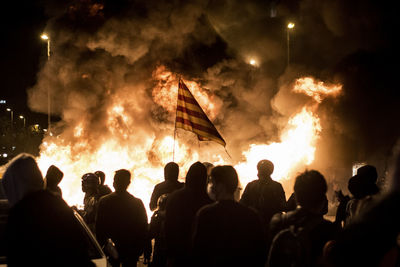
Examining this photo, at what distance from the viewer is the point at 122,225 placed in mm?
5402

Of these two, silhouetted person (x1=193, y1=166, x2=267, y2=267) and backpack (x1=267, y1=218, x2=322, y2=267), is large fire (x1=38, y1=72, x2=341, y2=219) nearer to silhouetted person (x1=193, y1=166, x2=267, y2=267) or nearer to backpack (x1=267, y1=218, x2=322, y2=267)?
silhouetted person (x1=193, y1=166, x2=267, y2=267)

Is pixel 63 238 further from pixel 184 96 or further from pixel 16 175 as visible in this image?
pixel 184 96

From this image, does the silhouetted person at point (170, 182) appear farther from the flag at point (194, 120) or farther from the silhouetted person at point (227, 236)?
the silhouetted person at point (227, 236)

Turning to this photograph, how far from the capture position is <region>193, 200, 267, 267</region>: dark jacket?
135 inches

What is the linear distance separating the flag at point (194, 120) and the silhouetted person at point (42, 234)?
502 centimetres

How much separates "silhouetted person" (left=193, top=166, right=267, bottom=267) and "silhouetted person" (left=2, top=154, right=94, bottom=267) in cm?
88

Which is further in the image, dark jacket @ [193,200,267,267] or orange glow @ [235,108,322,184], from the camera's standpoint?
orange glow @ [235,108,322,184]

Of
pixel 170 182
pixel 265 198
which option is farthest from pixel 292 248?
pixel 170 182

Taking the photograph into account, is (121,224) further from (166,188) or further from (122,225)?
(166,188)

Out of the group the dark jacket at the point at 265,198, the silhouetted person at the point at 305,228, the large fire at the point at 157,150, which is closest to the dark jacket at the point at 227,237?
the silhouetted person at the point at 305,228

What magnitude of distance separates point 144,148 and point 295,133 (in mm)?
5983

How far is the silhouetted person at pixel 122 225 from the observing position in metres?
5.40

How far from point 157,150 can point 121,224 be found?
12428mm

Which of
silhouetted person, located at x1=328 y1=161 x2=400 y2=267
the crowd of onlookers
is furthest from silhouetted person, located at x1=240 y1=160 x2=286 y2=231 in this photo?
silhouetted person, located at x1=328 y1=161 x2=400 y2=267
